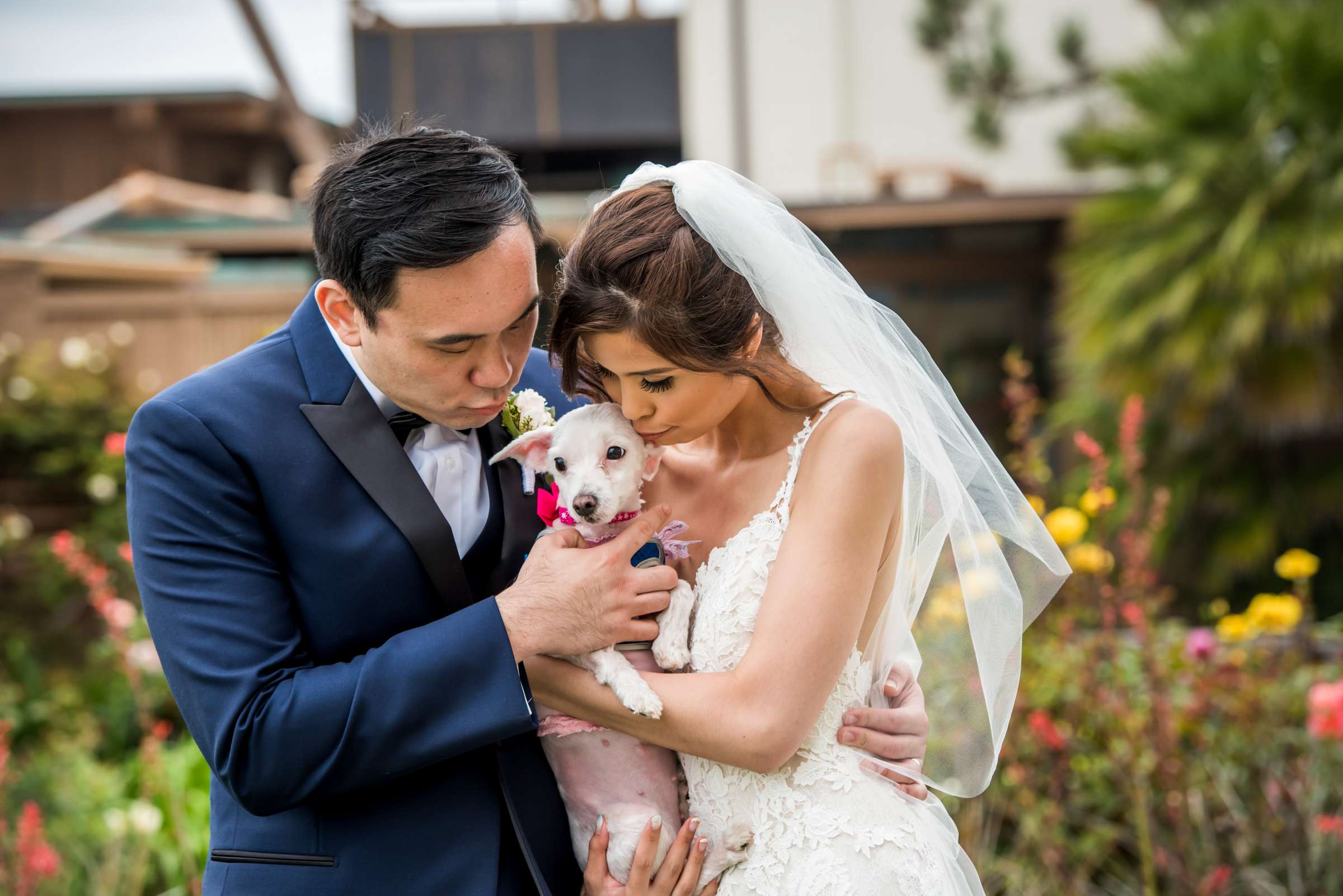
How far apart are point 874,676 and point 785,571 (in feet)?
1.86

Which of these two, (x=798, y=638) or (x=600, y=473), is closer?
(x=798, y=638)

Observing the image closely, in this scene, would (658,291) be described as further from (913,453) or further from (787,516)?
(913,453)

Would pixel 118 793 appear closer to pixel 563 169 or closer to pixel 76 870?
pixel 76 870

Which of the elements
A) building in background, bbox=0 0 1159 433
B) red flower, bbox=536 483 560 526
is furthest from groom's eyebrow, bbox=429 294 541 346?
building in background, bbox=0 0 1159 433

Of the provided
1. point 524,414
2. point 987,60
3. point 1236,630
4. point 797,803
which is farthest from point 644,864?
point 987,60

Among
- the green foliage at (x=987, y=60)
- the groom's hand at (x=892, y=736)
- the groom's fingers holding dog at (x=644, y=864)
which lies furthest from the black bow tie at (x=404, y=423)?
the green foliage at (x=987, y=60)

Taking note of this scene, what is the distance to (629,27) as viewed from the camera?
1114 cm

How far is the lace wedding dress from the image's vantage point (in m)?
2.25

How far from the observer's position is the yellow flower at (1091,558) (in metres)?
3.96

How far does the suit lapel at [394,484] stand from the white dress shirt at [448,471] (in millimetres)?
96

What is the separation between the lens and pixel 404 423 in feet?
7.41

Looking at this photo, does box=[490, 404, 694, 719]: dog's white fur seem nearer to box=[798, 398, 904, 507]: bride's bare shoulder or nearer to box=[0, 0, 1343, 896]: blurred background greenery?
box=[798, 398, 904, 507]: bride's bare shoulder

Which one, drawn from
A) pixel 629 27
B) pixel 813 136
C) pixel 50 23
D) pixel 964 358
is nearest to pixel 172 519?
pixel 964 358

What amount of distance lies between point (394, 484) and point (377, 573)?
173 mm
